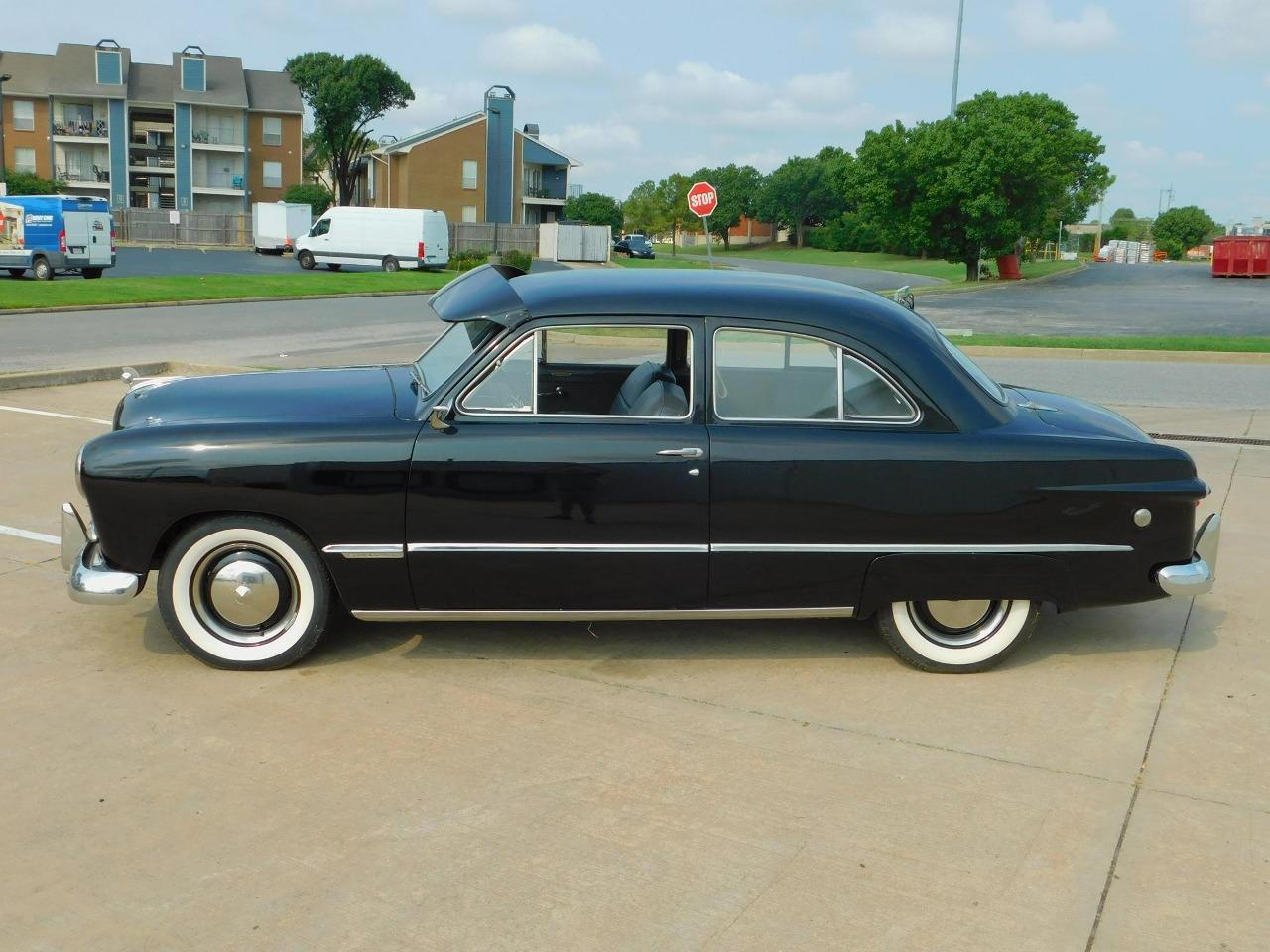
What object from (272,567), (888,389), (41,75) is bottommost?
(272,567)

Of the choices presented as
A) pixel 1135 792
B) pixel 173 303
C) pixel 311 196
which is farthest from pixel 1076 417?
pixel 311 196

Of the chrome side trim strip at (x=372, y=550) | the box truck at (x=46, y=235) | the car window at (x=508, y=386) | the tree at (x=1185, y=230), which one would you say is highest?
the tree at (x=1185, y=230)

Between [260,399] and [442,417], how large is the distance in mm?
883

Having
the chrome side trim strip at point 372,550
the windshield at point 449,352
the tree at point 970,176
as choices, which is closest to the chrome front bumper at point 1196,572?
the windshield at point 449,352

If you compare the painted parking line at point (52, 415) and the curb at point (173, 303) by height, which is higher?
the curb at point (173, 303)

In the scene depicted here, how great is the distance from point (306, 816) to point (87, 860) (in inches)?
24.0

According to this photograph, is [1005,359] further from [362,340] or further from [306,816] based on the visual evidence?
[306,816]

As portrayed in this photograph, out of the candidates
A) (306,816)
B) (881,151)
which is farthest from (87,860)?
(881,151)

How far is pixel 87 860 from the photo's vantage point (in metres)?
3.52

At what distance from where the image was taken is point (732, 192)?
123 metres

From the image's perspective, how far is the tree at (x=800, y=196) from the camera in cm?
11069

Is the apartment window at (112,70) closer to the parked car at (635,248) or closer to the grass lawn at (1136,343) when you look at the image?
the parked car at (635,248)

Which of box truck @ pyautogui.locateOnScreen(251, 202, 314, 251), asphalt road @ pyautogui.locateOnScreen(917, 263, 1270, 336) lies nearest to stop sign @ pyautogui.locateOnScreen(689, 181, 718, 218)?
asphalt road @ pyautogui.locateOnScreen(917, 263, 1270, 336)

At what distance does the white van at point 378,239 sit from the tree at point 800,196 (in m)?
71.7
